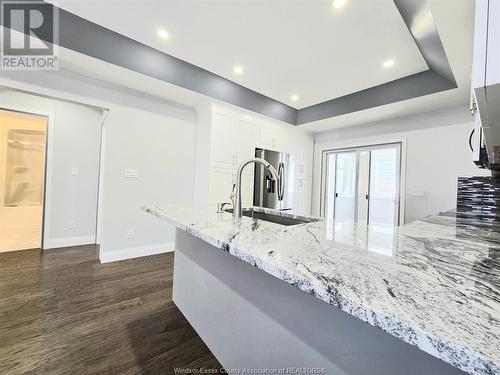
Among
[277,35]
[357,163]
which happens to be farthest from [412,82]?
[277,35]

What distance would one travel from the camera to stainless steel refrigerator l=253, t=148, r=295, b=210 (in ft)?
11.7

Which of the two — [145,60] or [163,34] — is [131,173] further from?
[163,34]

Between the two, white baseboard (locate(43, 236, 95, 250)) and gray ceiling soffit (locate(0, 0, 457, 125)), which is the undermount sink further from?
white baseboard (locate(43, 236, 95, 250))

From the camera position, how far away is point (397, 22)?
6.42 ft

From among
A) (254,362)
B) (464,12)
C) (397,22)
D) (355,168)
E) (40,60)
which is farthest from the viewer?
(355,168)

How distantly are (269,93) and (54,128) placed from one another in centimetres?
332

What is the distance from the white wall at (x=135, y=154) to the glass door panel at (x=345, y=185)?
2.89 m

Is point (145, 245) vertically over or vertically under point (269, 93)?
under

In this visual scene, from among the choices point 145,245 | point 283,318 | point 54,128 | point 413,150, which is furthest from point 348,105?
point 54,128

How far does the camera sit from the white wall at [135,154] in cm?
270

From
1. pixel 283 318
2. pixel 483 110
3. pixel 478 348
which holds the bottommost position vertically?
pixel 283 318

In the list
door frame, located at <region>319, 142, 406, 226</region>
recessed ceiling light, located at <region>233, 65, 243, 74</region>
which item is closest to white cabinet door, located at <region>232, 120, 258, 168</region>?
recessed ceiling light, located at <region>233, 65, 243, 74</region>

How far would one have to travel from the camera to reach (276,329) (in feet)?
2.98

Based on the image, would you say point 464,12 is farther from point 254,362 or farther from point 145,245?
point 145,245
